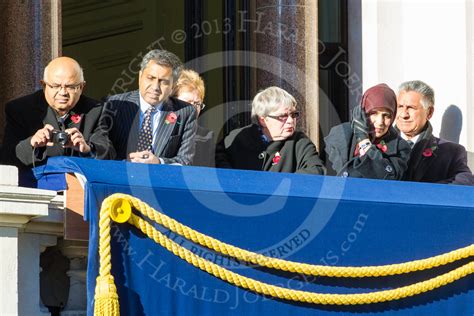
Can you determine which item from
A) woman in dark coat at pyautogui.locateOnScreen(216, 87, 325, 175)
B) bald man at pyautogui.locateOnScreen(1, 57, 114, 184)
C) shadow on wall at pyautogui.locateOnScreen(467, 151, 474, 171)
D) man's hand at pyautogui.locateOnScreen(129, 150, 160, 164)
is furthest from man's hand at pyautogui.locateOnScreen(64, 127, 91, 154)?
shadow on wall at pyautogui.locateOnScreen(467, 151, 474, 171)

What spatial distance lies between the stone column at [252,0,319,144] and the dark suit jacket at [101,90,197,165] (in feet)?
9.21

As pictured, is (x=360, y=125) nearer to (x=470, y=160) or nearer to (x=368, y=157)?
(x=368, y=157)

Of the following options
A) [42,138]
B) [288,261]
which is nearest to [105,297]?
[42,138]

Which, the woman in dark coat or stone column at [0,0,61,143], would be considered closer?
the woman in dark coat

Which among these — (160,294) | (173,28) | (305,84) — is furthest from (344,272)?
(173,28)

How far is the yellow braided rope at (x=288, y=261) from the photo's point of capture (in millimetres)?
10789

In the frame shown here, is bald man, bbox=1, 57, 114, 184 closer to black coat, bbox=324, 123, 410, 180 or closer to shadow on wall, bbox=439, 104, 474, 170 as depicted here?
black coat, bbox=324, 123, 410, 180

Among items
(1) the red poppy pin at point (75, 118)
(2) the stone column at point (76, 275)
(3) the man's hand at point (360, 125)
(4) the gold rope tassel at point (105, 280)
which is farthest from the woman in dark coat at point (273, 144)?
(4) the gold rope tassel at point (105, 280)

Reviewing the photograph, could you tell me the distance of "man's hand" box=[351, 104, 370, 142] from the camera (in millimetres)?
12492

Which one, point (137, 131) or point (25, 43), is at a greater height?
point (25, 43)

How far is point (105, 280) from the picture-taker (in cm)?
1052

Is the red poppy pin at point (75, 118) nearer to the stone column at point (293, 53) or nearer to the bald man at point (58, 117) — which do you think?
the bald man at point (58, 117)

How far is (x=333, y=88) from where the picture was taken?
16156 millimetres

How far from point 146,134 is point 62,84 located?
82 cm
